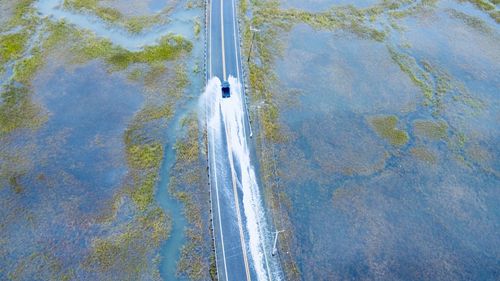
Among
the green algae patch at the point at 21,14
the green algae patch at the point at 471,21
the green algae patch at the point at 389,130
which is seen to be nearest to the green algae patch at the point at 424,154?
the green algae patch at the point at 389,130

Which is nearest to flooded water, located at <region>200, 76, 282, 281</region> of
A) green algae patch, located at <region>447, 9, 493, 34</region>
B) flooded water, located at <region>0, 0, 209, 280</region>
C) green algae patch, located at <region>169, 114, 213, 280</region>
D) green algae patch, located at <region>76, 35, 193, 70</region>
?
green algae patch, located at <region>169, 114, 213, 280</region>

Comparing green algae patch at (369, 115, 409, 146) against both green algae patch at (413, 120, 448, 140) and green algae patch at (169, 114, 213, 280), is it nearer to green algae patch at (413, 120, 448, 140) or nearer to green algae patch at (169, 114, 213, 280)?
green algae patch at (413, 120, 448, 140)

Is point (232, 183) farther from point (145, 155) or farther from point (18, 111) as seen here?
point (18, 111)

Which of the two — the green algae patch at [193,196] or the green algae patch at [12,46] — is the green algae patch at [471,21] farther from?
the green algae patch at [12,46]

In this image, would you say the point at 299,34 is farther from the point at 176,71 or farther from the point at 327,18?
the point at 176,71

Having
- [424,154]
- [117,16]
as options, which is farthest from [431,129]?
[117,16]
